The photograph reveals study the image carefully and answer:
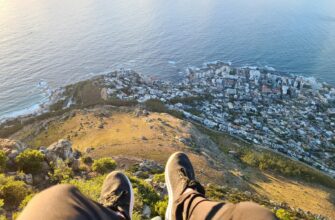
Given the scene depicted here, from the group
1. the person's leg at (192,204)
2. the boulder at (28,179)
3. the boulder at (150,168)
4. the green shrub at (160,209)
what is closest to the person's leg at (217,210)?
the person's leg at (192,204)

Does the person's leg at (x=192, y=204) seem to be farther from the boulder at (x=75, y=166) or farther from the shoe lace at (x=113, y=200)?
the boulder at (x=75, y=166)

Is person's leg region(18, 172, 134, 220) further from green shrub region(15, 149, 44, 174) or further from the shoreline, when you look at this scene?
the shoreline

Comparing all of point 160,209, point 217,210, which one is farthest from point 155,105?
point 217,210

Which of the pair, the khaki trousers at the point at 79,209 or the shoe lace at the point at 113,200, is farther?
the shoe lace at the point at 113,200

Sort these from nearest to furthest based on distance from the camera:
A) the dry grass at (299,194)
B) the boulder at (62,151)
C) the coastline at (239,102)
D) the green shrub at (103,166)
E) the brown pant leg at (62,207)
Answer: the brown pant leg at (62,207), the green shrub at (103,166), the boulder at (62,151), the dry grass at (299,194), the coastline at (239,102)

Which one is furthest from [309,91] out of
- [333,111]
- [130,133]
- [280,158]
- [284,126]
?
[130,133]

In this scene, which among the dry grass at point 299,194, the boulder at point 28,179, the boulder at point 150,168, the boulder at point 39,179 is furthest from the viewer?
the dry grass at point 299,194

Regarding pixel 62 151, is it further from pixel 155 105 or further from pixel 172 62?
pixel 172 62

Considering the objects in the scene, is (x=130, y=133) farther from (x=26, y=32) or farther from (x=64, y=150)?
(x=26, y=32)
